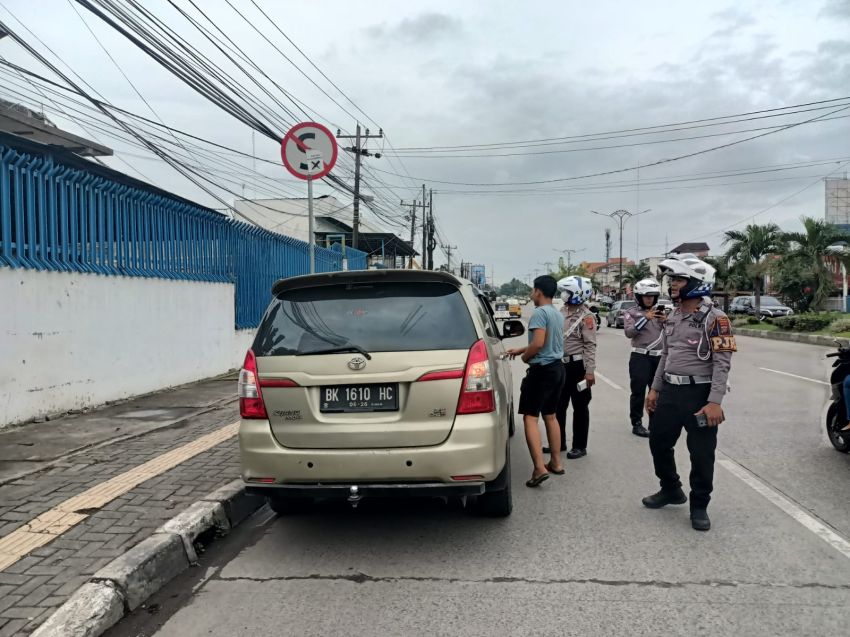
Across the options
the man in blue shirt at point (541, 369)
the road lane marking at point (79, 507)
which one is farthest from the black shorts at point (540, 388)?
the road lane marking at point (79, 507)

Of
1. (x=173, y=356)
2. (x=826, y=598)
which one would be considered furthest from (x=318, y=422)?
(x=173, y=356)

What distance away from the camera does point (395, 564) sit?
371 centimetres

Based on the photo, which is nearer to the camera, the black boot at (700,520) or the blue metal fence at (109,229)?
the black boot at (700,520)

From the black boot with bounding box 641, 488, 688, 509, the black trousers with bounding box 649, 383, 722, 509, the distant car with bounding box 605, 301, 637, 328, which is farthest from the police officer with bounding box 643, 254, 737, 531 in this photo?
the distant car with bounding box 605, 301, 637, 328

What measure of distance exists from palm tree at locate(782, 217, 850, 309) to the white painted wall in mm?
23870

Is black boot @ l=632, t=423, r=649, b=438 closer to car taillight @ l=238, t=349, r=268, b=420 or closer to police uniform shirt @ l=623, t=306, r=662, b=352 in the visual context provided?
police uniform shirt @ l=623, t=306, r=662, b=352

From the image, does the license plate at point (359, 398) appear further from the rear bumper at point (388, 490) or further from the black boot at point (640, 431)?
the black boot at point (640, 431)

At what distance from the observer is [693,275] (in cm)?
419

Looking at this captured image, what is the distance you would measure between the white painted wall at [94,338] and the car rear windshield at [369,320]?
4.08 metres

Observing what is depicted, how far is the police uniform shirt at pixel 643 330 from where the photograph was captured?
6.90 m

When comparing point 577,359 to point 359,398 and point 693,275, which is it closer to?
point 693,275

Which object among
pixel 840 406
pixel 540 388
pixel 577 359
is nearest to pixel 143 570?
pixel 540 388

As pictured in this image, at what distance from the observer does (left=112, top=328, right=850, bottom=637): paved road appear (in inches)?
120

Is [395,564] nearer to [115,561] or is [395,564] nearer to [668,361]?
[115,561]
